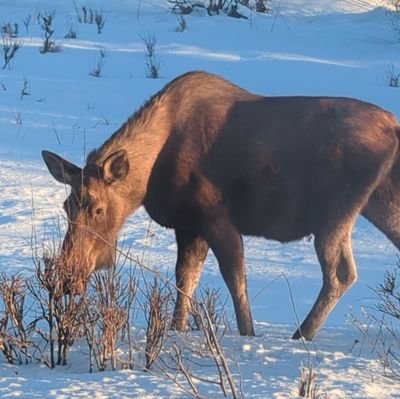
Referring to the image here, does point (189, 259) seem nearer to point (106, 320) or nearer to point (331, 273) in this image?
point (331, 273)

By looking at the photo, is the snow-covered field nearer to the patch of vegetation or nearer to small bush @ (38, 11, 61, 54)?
small bush @ (38, 11, 61, 54)

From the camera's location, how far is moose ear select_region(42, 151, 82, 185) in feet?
23.9

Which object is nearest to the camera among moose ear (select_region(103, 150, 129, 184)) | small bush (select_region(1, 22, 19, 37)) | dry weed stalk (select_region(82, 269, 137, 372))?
dry weed stalk (select_region(82, 269, 137, 372))

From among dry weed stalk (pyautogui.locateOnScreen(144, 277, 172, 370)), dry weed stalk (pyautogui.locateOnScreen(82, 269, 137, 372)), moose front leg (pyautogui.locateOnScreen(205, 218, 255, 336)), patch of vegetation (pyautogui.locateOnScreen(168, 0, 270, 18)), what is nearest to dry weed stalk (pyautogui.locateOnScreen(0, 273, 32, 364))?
dry weed stalk (pyautogui.locateOnScreen(82, 269, 137, 372))

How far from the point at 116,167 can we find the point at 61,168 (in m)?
0.35

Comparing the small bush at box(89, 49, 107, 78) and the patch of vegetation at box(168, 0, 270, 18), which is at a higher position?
the patch of vegetation at box(168, 0, 270, 18)

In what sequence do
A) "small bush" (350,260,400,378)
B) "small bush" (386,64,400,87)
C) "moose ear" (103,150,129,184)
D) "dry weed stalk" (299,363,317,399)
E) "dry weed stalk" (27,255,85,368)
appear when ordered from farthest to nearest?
"small bush" (386,64,400,87) → "moose ear" (103,150,129,184) → "small bush" (350,260,400,378) → "dry weed stalk" (27,255,85,368) → "dry weed stalk" (299,363,317,399)

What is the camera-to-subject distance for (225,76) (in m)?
17.8

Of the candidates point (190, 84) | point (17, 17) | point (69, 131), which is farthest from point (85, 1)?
point (190, 84)

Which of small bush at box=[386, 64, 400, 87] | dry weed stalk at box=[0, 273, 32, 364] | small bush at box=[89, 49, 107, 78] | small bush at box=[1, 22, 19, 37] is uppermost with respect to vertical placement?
dry weed stalk at box=[0, 273, 32, 364]

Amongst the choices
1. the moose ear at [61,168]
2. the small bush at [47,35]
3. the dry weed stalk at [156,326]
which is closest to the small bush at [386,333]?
the dry weed stalk at [156,326]

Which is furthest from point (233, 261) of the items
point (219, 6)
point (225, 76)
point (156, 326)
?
point (219, 6)

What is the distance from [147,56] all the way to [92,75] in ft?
4.59

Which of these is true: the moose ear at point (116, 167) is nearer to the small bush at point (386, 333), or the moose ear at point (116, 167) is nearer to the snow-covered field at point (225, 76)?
the snow-covered field at point (225, 76)
